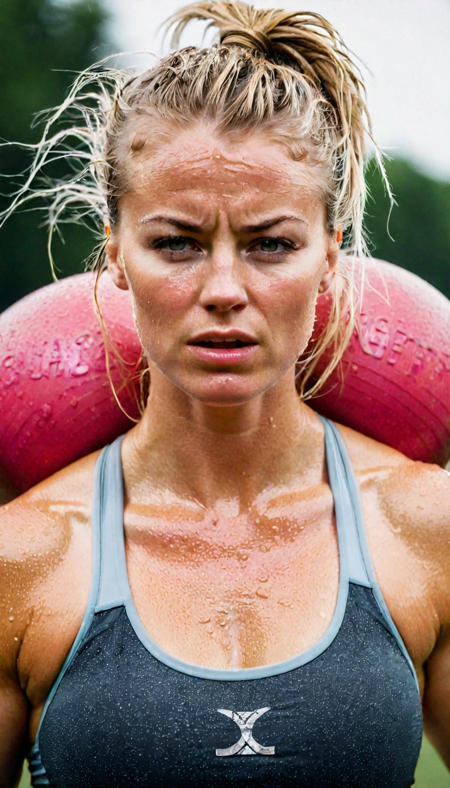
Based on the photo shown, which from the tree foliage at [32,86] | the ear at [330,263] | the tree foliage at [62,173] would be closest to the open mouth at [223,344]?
the ear at [330,263]

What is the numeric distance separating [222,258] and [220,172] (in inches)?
6.3

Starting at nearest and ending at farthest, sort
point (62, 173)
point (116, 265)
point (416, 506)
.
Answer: point (416, 506), point (116, 265), point (62, 173)

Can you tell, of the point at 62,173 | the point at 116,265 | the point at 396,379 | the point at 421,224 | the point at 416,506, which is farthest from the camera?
the point at 421,224

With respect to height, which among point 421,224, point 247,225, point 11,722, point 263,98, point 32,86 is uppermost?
point 263,98

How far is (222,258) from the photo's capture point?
1909 mm

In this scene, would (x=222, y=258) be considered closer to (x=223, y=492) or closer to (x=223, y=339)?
(x=223, y=339)

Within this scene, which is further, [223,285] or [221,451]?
[221,451]

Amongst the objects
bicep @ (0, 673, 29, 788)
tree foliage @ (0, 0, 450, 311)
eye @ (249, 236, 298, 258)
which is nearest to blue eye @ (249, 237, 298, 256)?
eye @ (249, 236, 298, 258)

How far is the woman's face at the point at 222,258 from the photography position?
1.90 metres

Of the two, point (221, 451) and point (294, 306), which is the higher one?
point (294, 306)

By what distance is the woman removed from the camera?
188 centimetres

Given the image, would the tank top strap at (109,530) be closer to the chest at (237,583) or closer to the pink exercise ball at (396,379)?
the chest at (237,583)

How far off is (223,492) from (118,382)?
0.35 metres

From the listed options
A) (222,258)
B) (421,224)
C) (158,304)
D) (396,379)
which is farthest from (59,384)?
(421,224)
